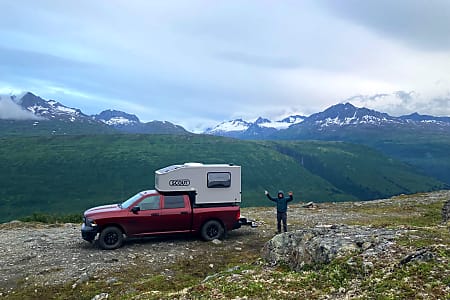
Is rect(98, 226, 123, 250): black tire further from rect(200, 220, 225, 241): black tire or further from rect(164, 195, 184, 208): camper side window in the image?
rect(200, 220, 225, 241): black tire

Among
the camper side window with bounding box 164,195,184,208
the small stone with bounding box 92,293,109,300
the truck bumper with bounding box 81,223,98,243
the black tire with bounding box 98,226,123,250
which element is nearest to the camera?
the small stone with bounding box 92,293,109,300

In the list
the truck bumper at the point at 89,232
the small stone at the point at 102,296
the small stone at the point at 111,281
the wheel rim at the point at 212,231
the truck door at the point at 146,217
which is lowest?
the small stone at the point at 111,281

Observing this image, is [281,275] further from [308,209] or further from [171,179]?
[308,209]

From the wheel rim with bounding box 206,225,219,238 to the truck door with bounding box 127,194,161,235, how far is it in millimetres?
2679

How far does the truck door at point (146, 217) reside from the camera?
64.2 feet

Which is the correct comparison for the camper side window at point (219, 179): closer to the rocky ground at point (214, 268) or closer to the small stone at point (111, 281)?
the rocky ground at point (214, 268)

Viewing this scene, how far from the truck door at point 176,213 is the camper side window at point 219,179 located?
1524 mm

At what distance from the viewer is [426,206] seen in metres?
32.6

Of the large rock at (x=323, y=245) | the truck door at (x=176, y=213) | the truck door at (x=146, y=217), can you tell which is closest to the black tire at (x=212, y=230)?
the truck door at (x=176, y=213)

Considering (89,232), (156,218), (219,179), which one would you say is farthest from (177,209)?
(89,232)

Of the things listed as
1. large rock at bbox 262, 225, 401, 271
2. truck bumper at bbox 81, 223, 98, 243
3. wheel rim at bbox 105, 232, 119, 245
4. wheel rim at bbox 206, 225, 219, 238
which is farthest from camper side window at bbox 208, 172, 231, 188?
large rock at bbox 262, 225, 401, 271

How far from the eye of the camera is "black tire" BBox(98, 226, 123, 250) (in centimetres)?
1908

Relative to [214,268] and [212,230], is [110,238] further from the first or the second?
[214,268]

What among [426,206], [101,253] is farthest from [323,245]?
[426,206]
